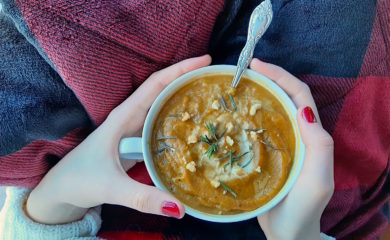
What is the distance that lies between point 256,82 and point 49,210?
580 millimetres

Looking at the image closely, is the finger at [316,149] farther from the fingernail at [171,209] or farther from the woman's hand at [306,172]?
the fingernail at [171,209]

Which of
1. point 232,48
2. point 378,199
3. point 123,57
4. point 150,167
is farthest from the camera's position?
point 378,199

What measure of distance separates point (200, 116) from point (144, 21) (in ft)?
0.76

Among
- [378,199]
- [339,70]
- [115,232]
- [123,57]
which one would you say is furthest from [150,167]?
[378,199]

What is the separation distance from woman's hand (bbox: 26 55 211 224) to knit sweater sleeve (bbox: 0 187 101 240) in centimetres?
7

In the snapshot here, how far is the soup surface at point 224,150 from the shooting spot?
0.66m

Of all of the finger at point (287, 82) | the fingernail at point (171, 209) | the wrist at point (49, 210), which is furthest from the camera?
the wrist at point (49, 210)

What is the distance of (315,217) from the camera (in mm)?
791

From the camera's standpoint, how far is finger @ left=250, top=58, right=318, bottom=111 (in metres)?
0.76

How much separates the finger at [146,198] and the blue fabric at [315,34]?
0.41 m

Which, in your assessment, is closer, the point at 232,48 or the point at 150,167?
the point at 150,167

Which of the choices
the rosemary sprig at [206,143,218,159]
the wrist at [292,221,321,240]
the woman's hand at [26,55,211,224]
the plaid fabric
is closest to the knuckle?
the woman's hand at [26,55,211,224]

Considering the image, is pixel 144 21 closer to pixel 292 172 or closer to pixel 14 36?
pixel 14 36

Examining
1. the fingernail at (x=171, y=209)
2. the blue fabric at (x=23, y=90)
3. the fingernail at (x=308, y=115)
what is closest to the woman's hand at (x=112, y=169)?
the fingernail at (x=171, y=209)
